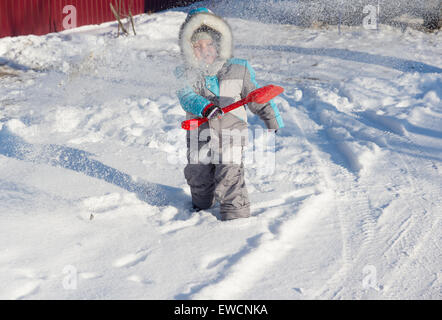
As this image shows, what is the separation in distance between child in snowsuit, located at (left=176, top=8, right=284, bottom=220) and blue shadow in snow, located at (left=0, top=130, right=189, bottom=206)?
366 mm

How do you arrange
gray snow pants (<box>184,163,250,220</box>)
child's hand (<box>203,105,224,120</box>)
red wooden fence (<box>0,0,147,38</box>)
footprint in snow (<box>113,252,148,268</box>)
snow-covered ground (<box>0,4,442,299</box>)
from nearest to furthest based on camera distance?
snow-covered ground (<box>0,4,442,299</box>)
footprint in snow (<box>113,252,148,268</box>)
child's hand (<box>203,105,224,120</box>)
gray snow pants (<box>184,163,250,220</box>)
red wooden fence (<box>0,0,147,38</box>)

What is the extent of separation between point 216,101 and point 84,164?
138cm

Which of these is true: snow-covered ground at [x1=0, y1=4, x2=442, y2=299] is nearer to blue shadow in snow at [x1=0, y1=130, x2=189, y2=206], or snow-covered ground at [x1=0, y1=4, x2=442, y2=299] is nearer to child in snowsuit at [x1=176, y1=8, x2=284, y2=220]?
blue shadow in snow at [x1=0, y1=130, x2=189, y2=206]

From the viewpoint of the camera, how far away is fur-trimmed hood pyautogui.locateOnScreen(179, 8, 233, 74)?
2.75 meters

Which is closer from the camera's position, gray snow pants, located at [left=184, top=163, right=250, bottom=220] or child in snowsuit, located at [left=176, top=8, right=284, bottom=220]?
child in snowsuit, located at [left=176, top=8, right=284, bottom=220]

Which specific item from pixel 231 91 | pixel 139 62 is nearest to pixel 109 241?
pixel 231 91

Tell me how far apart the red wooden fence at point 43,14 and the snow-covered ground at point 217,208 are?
2.40 meters

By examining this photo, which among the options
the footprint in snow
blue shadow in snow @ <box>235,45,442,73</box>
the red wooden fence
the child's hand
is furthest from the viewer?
the red wooden fence

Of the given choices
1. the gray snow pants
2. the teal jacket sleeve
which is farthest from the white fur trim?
the gray snow pants

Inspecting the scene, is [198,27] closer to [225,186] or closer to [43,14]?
[225,186]

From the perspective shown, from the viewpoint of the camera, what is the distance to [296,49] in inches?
286

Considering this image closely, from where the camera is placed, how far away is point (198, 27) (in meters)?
2.77

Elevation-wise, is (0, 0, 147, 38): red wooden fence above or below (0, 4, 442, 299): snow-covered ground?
above
